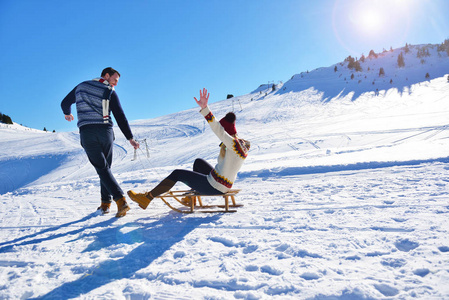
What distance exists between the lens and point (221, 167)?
3648 millimetres

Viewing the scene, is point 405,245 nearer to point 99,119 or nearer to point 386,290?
point 386,290

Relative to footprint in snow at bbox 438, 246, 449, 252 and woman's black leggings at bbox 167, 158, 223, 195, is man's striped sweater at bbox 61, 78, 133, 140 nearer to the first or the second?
woman's black leggings at bbox 167, 158, 223, 195

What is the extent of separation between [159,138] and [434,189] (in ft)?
64.8

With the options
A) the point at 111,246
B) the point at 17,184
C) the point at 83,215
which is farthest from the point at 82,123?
the point at 17,184

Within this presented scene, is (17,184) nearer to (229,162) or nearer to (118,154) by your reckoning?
(118,154)

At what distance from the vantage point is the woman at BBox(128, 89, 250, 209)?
133 inches

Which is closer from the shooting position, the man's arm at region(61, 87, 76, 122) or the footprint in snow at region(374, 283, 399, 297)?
the footprint in snow at region(374, 283, 399, 297)

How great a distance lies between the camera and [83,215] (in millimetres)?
4375

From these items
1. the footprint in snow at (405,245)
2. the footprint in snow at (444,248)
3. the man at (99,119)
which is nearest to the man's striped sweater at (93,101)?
the man at (99,119)

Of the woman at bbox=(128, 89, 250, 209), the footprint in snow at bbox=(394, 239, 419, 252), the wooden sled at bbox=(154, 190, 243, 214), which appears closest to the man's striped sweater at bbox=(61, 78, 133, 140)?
the woman at bbox=(128, 89, 250, 209)

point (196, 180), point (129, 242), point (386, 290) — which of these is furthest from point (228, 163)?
point (386, 290)

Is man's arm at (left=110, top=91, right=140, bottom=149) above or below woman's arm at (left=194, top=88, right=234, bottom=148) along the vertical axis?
above

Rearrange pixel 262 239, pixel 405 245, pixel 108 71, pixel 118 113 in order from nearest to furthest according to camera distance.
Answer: pixel 405 245 < pixel 262 239 < pixel 108 71 < pixel 118 113

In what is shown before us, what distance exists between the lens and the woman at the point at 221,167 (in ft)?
11.1
